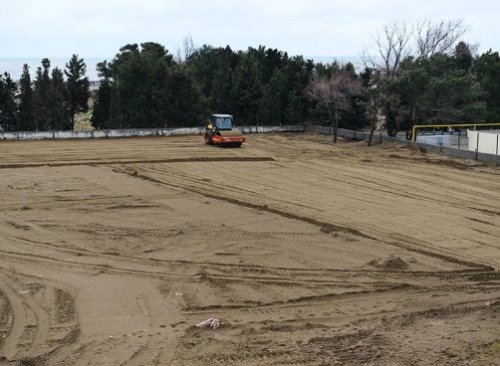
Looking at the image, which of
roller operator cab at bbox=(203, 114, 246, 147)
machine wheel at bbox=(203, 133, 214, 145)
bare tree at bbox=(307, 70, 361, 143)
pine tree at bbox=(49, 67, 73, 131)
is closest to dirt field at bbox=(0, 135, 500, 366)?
roller operator cab at bbox=(203, 114, 246, 147)

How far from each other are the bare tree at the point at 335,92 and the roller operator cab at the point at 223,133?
27.6 ft

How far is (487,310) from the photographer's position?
8867 millimetres

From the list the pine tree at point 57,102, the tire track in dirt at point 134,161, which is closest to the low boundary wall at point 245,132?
the pine tree at point 57,102

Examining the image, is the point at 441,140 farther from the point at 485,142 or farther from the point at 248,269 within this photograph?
the point at 248,269

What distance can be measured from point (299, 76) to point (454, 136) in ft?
59.6

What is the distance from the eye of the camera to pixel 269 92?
49.1m

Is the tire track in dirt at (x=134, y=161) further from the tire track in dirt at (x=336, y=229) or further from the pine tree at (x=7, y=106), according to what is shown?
the pine tree at (x=7, y=106)

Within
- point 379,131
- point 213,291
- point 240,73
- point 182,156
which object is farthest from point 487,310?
point 240,73

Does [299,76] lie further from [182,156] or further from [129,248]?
[129,248]

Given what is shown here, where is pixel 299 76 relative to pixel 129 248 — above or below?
above

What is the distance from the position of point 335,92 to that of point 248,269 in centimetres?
3090

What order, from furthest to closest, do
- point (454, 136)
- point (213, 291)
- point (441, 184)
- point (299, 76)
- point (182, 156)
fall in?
point (299, 76) → point (454, 136) → point (182, 156) → point (441, 184) → point (213, 291)

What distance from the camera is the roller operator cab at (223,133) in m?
33.3

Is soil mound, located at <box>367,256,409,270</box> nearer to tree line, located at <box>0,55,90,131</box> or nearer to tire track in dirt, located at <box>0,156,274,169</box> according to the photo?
tire track in dirt, located at <box>0,156,274,169</box>
